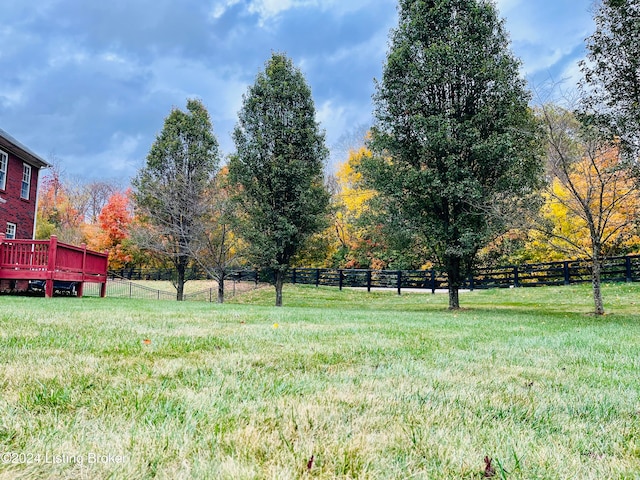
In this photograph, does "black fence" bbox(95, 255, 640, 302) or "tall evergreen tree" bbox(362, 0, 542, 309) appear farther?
"black fence" bbox(95, 255, 640, 302)

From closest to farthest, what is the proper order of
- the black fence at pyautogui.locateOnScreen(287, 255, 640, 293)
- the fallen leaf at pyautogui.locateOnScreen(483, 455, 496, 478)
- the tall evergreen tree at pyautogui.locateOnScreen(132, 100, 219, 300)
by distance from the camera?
the fallen leaf at pyautogui.locateOnScreen(483, 455, 496, 478) → the tall evergreen tree at pyautogui.locateOnScreen(132, 100, 219, 300) → the black fence at pyautogui.locateOnScreen(287, 255, 640, 293)

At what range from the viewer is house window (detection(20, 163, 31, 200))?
16.5 m

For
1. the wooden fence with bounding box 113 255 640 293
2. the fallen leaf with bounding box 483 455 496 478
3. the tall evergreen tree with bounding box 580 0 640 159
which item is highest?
the tall evergreen tree with bounding box 580 0 640 159

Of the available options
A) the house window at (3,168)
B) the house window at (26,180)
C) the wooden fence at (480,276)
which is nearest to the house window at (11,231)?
the house window at (26,180)

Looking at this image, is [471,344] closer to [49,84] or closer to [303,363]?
[303,363]

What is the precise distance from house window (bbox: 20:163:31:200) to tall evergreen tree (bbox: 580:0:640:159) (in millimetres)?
20810

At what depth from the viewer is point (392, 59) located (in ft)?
39.4

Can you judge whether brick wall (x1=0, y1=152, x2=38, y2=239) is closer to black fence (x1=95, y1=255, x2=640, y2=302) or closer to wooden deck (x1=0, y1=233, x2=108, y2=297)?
wooden deck (x1=0, y1=233, x2=108, y2=297)

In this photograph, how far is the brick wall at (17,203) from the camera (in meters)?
15.2

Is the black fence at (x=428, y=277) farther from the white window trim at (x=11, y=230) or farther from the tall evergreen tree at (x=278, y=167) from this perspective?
the white window trim at (x=11, y=230)

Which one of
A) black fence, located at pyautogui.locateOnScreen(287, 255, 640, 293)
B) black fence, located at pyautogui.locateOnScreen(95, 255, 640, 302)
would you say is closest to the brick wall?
black fence, located at pyautogui.locateOnScreen(95, 255, 640, 302)

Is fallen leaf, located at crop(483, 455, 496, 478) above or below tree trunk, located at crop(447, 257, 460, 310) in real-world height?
below

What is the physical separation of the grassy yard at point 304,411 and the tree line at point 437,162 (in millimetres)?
8317

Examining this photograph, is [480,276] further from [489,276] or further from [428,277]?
[428,277]
